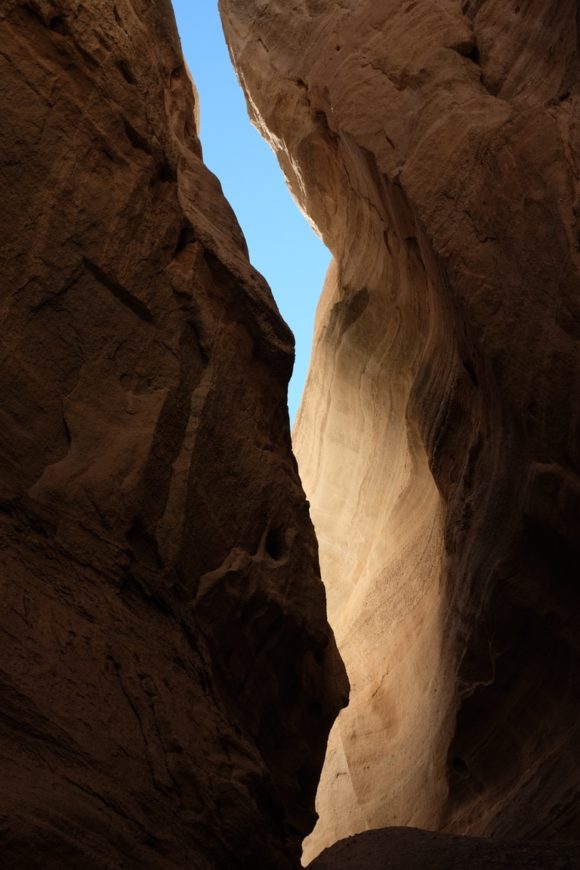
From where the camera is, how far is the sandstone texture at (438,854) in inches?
253

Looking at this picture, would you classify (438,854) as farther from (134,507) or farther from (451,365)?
(451,365)

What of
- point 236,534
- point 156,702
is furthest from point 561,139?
point 156,702

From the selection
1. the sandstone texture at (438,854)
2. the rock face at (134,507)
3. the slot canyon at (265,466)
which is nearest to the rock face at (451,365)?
the slot canyon at (265,466)

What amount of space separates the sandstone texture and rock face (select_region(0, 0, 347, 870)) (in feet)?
1.29

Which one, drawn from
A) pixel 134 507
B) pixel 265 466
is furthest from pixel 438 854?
pixel 134 507

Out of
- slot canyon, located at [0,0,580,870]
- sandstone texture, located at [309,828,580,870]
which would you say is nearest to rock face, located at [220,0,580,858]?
slot canyon, located at [0,0,580,870]

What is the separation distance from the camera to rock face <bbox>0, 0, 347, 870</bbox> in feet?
17.7

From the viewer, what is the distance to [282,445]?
8133 mm

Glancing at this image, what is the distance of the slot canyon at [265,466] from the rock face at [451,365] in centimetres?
3

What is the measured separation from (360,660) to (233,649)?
415 cm

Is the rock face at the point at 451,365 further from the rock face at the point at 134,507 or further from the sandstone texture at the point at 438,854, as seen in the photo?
the rock face at the point at 134,507

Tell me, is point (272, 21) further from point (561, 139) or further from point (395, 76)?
point (561, 139)

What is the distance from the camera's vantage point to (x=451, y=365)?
9.01 metres

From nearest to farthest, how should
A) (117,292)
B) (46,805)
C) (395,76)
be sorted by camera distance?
(46,805), (117,292), (395,76)
